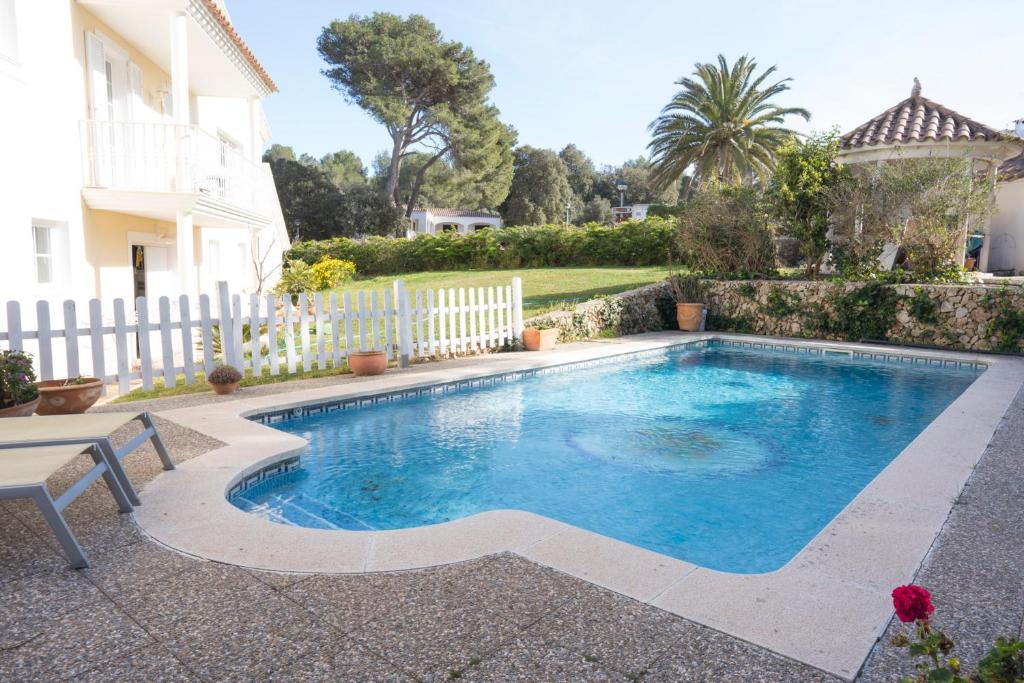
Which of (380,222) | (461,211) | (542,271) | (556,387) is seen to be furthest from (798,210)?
(461,211)

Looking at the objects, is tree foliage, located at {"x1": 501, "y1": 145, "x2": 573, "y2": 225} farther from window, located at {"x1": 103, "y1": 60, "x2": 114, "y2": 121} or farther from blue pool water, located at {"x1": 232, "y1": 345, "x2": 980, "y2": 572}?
blue pool water, located at {"x1": 232, "y1": 345, "x2": 980, "y2": 572}

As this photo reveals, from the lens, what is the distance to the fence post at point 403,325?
966 centimetres

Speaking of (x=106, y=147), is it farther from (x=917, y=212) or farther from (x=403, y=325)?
(x=917, y=212)

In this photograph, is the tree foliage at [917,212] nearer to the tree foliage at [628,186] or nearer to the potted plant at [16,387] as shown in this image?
the potted plant at [16,387]

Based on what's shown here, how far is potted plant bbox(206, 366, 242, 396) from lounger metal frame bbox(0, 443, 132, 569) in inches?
151

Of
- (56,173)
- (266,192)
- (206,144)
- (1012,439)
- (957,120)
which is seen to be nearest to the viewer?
(1012,439)

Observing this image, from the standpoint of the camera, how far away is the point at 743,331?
13.9 metres

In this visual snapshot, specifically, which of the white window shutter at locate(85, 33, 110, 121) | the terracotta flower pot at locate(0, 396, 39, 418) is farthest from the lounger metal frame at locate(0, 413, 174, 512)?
the white window shutter at locate(85, 33, 110, 121)

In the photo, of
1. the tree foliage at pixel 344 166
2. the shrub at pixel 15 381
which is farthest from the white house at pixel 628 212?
the shrub at pixel 15 381

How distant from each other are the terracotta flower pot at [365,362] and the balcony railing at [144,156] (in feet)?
13.4

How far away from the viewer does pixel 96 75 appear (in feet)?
33.1

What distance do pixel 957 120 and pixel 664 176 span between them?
13009mm

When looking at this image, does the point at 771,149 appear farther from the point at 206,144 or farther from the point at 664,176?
the point at 206,144

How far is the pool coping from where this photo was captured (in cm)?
272
